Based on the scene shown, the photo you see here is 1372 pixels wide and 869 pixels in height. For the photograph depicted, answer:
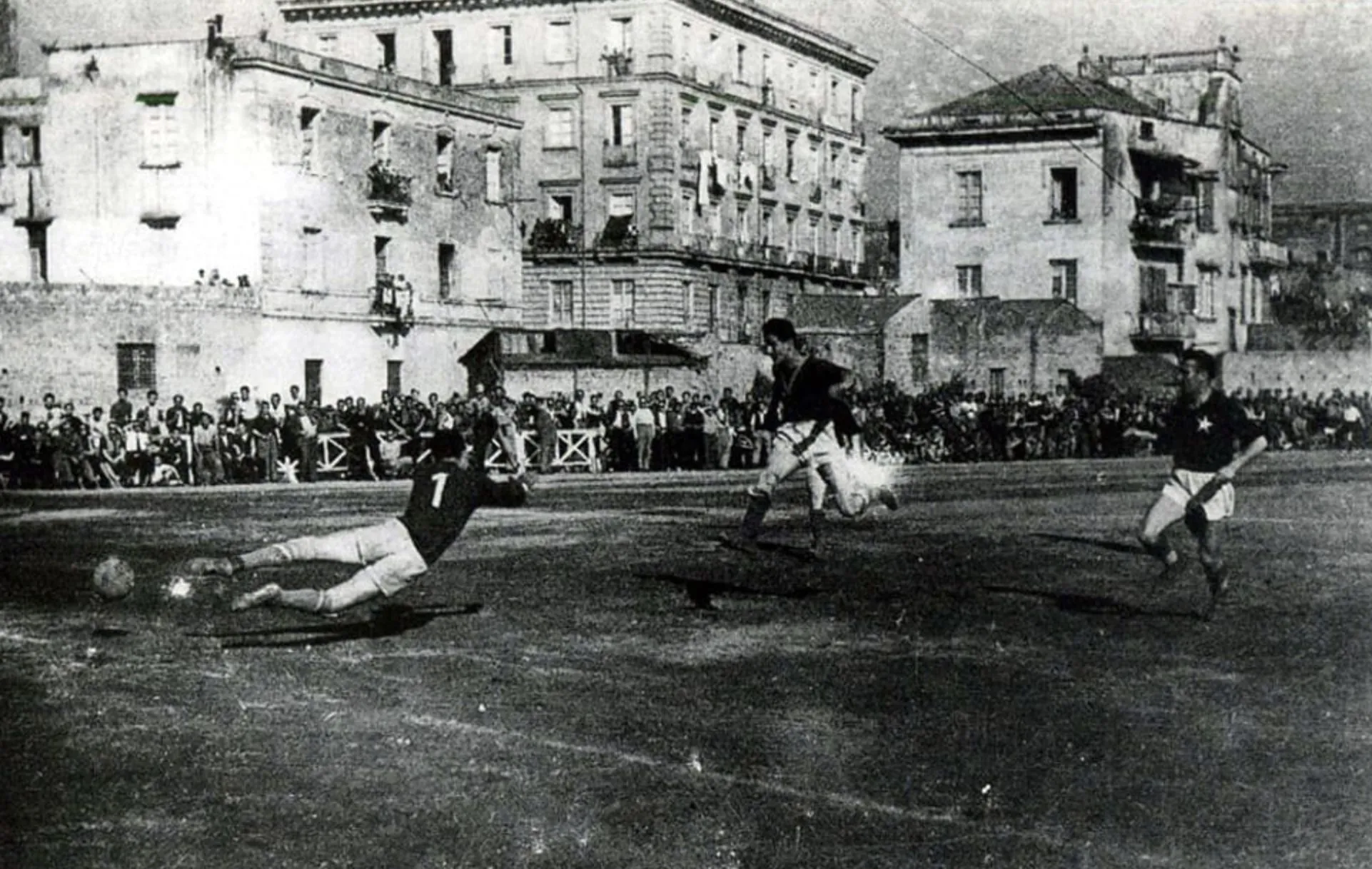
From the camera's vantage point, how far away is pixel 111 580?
1188 centimetres

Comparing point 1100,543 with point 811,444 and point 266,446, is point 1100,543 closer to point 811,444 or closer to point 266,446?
point 811,444

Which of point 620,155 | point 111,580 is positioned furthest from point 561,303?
point 111,580

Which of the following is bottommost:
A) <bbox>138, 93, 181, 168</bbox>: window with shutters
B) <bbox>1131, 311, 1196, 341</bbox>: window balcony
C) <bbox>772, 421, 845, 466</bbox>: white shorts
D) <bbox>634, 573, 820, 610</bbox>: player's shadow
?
<bbox>634, 573, 820, 610</bbox>: player's shadow

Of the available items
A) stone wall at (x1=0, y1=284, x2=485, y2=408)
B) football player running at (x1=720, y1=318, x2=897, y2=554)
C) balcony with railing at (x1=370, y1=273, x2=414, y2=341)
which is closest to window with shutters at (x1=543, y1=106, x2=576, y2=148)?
balcony with railing at (x1=370, y1=273, x2=414, y2=341)

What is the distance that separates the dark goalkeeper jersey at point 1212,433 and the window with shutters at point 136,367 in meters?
31.0

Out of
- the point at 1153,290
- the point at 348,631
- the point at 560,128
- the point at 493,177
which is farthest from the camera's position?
the point at 560,128

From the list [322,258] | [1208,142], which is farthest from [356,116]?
[1208,142]

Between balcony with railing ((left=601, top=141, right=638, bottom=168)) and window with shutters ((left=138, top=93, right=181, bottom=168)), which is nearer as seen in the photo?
window with shutters ((left=138, top=93, right=181, bottom=168))

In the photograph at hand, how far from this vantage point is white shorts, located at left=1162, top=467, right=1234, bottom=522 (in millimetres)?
12133

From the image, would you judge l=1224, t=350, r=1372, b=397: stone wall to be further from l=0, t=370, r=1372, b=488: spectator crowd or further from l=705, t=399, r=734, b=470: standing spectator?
l=705, t=399, r=734, b=470: standing spectator

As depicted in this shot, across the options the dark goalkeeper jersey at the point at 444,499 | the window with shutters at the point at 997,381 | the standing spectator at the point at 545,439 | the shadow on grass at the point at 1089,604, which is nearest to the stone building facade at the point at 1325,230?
the window with shutters at the point at 997,381

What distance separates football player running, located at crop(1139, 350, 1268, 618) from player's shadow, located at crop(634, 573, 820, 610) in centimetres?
268

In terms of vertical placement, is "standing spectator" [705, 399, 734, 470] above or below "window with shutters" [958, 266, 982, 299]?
below

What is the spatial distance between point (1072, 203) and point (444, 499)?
57.3 meters
